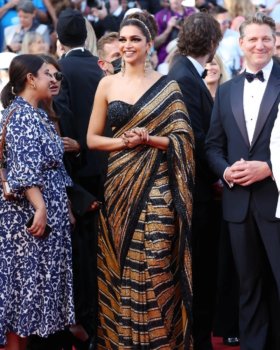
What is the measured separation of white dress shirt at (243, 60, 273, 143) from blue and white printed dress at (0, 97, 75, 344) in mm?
1292

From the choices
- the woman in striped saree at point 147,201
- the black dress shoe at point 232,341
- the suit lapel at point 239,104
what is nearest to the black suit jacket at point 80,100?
the woman in striped saree at point 147,201

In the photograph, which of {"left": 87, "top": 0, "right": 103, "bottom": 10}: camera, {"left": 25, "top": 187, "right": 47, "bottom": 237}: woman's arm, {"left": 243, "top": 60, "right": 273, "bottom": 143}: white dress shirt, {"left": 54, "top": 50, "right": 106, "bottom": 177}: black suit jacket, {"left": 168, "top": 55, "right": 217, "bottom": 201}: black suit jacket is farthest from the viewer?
{"left": 87, "top": 0, "right": 103, "bottom": 10}: camera

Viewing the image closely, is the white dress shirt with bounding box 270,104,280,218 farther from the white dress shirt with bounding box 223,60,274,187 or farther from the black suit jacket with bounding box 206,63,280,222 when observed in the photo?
the white dress shirt with bounding box 223,60,274,187

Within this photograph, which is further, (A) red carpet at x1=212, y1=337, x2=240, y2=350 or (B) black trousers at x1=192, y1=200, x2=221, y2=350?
(A) red carpet at x1=212, y1=337, x2=240, y2=350

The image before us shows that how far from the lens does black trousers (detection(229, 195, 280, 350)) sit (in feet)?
21.7

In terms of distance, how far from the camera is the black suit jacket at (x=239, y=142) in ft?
21.7

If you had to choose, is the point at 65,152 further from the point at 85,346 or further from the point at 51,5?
the point at 51,5

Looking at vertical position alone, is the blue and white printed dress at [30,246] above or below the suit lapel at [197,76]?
below

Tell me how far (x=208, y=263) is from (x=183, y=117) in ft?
4.22

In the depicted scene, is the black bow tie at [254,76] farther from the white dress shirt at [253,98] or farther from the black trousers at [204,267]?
the black trousers at [204,267]

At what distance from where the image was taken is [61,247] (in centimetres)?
660

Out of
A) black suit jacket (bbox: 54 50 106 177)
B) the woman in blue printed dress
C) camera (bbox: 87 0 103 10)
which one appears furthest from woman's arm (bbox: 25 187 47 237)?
camera (bbox: 87 0 103 10)

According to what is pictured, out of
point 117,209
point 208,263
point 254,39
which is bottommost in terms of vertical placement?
point 208,263

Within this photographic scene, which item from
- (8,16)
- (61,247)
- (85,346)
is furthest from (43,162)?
(8,16)
